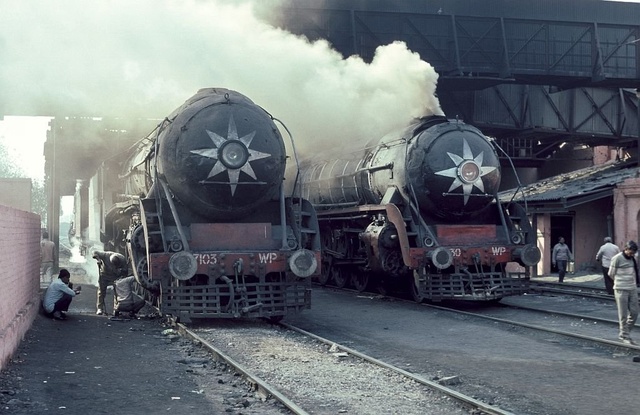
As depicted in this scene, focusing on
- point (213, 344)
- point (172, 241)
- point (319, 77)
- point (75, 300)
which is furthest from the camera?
point (319, 77)

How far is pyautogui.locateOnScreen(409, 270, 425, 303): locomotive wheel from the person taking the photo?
1402 centimetres

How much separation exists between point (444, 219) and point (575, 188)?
9.98 m

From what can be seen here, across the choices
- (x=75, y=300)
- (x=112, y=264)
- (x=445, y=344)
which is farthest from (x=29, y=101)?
(x=445, y=344)

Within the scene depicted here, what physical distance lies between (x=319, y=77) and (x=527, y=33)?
12.1 metres

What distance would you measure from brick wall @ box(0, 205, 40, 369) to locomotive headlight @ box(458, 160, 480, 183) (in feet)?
24.1

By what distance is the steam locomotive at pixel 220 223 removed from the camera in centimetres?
1118

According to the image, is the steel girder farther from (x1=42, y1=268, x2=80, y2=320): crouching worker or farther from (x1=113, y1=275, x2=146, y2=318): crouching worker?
(x1=42, y1=268, x2=80, y2=320): crouching worker

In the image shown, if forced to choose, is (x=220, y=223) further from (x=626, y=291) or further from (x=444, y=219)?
(x=626, y=291)

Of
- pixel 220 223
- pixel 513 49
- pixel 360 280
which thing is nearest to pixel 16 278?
pixel 220 223

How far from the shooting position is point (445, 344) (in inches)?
407

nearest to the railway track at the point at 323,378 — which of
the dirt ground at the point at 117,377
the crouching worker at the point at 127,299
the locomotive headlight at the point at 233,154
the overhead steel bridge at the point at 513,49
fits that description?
the dirt ground at the point at 117,377

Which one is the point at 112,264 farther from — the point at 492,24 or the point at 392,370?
the point at 492,24

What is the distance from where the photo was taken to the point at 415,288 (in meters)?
15.0

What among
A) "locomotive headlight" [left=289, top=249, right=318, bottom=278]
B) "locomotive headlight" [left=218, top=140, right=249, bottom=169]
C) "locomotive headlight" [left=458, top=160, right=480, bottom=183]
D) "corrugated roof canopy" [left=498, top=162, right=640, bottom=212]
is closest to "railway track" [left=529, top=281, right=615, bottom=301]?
"corrugated roof canopy" [left=498, top=162, right=640, bottom=212]
